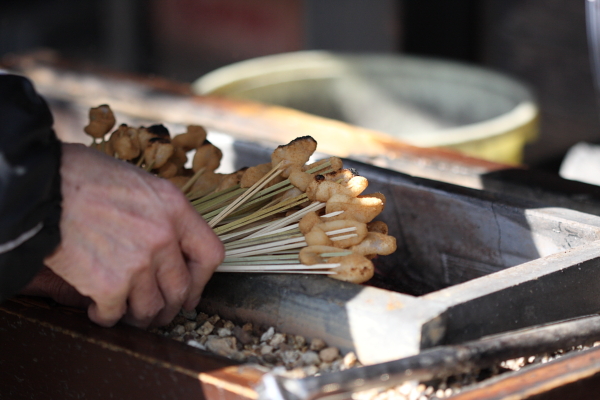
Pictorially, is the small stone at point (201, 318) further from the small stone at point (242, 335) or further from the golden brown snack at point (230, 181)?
the golden brown snack at point (230, 181)

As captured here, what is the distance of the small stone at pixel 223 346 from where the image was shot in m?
1.36

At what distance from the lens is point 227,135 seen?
96.2 inches

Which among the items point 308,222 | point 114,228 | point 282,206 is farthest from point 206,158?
point 114,228

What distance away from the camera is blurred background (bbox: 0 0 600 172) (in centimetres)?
520

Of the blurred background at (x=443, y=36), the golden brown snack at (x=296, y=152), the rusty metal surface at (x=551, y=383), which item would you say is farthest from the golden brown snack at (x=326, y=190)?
the blurred background at (x=443, y=36)

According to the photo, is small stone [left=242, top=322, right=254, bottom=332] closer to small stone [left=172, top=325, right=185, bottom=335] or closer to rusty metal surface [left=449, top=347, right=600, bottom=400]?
small stone [left=172, top=325, right=185, bottom=335]

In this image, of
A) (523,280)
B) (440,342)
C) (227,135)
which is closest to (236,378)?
(440,342)

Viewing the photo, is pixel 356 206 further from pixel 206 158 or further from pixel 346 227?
pixel 206 158

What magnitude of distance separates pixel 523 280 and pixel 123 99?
257cm

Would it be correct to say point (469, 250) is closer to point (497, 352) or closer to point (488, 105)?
point (497, 352)

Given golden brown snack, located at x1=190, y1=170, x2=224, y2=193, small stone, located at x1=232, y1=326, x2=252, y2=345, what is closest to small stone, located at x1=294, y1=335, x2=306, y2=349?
small stone, located at x1=232, y1=326, x2=252, y2=345

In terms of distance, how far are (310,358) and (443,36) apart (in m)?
4.87

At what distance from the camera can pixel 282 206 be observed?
162 cm

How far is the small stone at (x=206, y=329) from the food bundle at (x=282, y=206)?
13 centimetres
